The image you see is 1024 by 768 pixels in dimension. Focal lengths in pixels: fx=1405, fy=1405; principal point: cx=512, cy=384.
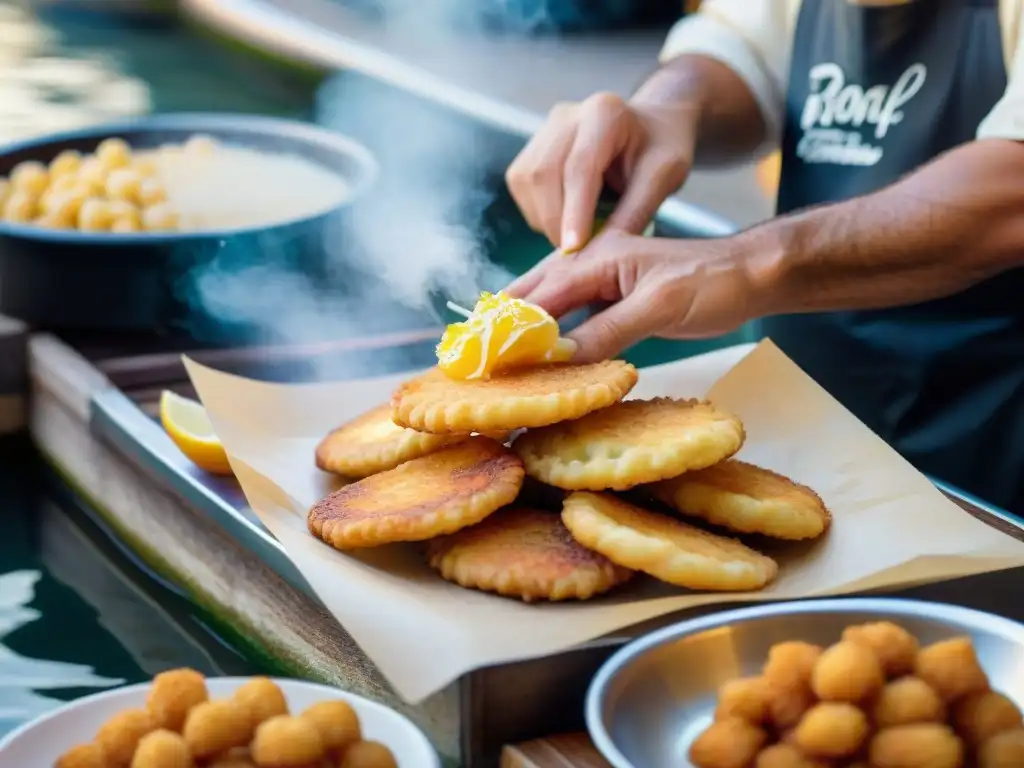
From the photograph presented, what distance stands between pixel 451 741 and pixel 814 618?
1.14 feet

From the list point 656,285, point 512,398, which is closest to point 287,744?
point 512,398

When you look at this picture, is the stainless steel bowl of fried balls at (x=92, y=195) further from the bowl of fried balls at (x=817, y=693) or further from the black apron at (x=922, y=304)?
the bowl of fried balls at (x=817, y=693)

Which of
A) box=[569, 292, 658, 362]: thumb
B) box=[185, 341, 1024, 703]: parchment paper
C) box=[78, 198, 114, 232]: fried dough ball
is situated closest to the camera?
box=[185, 341, 1024, 703]: parchment paper

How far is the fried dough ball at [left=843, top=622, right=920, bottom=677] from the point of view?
3.43 feet

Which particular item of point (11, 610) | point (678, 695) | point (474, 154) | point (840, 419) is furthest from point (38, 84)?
point (678, 695)

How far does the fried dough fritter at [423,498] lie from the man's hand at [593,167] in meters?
0.58

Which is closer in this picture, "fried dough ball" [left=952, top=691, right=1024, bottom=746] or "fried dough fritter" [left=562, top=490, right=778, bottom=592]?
"fried dough ball" [left=952, top=691, right=1024, bottom=746]

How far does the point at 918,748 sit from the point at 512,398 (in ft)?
2.13

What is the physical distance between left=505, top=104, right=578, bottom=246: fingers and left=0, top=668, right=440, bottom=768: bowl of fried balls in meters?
1.23

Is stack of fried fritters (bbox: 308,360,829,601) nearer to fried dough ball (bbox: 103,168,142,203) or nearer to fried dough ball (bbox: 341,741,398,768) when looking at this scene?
fried dough ball (bbox: 341,741,398,768)

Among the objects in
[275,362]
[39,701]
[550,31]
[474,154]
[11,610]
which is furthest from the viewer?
[550,31]

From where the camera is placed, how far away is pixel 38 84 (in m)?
5.47

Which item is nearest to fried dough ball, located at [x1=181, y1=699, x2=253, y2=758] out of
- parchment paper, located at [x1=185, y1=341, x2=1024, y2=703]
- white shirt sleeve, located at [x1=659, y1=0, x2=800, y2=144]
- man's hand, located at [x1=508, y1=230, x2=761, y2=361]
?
parchment paper, located at [x1=185, y1=341, x2=1024, y2=703]

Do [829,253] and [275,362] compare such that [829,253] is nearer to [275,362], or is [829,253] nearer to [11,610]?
[275,362]
